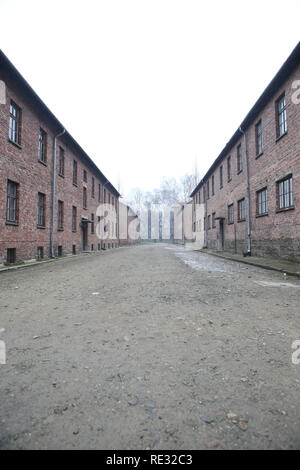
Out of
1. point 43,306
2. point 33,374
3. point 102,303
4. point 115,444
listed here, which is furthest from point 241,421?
point 43,306

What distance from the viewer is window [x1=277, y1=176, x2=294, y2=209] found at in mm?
10113

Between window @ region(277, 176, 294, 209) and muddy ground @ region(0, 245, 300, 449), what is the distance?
25.1 ft

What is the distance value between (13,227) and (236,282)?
910 centimetres

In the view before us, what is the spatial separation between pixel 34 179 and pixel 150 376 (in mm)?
12559

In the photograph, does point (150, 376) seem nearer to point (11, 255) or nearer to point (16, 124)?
point (11, 255)

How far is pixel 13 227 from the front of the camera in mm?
10570

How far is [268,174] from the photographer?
39.0 ft

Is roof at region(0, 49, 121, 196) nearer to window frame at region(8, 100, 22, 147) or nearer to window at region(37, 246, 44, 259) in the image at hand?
window frame at region(8, 100, 22, 147)

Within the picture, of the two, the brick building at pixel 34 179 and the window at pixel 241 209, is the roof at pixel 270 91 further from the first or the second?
the brick building at pixel 34 179

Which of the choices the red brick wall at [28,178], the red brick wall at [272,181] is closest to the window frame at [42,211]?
the red brick wall at [28,178]

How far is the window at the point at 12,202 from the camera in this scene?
10.5 m

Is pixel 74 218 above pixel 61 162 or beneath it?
beneath

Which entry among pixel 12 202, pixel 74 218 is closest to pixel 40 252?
pixel 12 202

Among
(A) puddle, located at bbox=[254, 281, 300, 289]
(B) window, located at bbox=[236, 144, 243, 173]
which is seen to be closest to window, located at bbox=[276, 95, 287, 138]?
(B) window, located at bbox=[236, 144, 243, 173]
